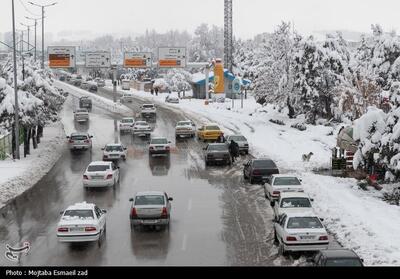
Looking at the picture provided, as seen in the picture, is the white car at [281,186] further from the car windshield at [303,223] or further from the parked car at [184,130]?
the parked car at [184,130]

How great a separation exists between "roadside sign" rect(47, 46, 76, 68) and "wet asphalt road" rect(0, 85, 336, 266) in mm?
38830

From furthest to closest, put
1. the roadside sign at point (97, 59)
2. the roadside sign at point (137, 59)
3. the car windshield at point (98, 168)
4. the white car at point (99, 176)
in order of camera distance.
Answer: the roadside sign at point (97, 59) < the roadside sign at point (137, 59) < the car windshield at point (98, 168) < the white car at point (99, 176)

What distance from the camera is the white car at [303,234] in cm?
2188

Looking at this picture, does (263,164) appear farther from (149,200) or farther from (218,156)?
(149,200)

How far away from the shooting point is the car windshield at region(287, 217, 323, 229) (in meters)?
22.3

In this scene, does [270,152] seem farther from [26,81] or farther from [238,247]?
[238,247]

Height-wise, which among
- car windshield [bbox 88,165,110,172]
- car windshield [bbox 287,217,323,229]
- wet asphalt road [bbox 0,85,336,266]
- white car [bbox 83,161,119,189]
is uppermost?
car windshield [bbox 287,217,323,229]

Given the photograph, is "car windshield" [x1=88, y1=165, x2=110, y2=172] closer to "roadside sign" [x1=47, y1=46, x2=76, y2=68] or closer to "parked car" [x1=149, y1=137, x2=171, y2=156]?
"parked car" [x1=149, y1=137, x2=171, y2=156]

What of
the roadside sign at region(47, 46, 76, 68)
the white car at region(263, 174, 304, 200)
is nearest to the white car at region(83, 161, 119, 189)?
the white car at region(263, 174, 304, 200)

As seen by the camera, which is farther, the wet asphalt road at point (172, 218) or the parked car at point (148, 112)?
Answer: the parked car at point (148, 112)

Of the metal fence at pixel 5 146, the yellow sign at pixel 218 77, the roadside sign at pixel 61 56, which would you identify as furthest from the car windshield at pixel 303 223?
the yellow sign at pixel 218 77

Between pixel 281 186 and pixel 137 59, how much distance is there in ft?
200

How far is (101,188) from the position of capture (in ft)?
123

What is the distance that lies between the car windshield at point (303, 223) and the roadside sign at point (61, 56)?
68.2 meters
